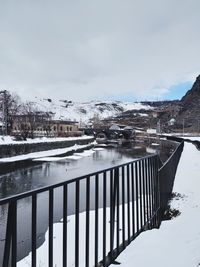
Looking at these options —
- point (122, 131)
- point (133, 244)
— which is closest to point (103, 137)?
point (122, 131)

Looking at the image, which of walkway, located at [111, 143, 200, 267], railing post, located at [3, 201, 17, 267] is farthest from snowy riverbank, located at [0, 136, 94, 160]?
railing post, located at [3, 201, 17, 267]

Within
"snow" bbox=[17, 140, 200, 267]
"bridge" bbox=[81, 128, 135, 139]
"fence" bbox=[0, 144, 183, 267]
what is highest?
"fence" bbox=[0, 144, 183, 267]

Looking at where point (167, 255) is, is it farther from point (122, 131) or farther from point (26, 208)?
point (122, 131)

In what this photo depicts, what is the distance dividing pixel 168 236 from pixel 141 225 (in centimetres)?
56

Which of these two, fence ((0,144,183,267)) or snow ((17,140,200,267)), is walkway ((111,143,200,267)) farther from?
fence ((0,144,183,267))

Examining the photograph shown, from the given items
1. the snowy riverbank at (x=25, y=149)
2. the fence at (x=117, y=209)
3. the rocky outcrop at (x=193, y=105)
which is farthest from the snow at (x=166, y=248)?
the rocky outcrop at (x=193, y=105)

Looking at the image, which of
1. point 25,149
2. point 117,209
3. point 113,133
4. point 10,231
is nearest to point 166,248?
point 117,209

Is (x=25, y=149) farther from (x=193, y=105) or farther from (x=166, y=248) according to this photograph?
(x=193, y=105)

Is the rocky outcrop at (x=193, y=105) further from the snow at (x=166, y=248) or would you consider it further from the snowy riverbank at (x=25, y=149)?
the snow at (x=166, y=248)

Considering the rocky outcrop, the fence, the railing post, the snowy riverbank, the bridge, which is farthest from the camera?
the rocky outcrop

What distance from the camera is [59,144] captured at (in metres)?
50.9

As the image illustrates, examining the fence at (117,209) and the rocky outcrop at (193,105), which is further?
the rocky outcrop at (193,105)

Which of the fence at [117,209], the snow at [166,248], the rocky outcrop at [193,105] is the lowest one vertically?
the snow at [166,248]

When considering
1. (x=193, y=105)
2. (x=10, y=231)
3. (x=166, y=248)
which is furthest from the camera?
(x=193, y=105)
